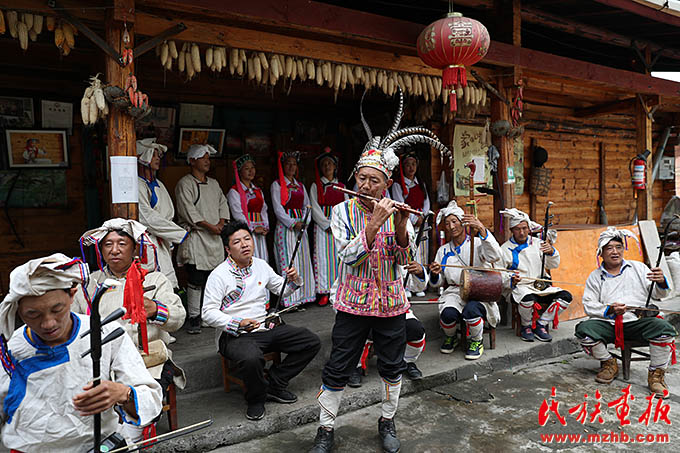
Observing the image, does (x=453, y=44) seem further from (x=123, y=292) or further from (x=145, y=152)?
(x=123, y=292)

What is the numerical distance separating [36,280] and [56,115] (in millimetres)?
4567

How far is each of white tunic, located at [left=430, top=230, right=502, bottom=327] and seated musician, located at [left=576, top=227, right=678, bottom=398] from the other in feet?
2.92

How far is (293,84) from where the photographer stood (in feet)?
22.0

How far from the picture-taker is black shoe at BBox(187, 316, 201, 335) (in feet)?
16.8

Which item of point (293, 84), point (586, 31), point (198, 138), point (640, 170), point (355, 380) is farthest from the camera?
point (640, 170)

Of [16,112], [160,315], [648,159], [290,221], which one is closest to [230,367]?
[160,315]

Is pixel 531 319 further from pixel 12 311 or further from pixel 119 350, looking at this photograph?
pixel 12 311

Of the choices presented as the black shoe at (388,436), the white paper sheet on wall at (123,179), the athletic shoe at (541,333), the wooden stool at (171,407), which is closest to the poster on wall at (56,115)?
the white paper sheet on wall at (123,179)

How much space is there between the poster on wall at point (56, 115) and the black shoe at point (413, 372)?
4712 mm

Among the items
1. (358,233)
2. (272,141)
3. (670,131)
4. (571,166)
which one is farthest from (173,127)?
(670,131)

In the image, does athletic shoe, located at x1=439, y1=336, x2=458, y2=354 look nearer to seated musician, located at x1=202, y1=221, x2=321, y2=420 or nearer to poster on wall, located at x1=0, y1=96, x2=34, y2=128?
seated musician, located at x1=202, y1=221, x2=321, y2=420

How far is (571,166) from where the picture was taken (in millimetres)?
10070

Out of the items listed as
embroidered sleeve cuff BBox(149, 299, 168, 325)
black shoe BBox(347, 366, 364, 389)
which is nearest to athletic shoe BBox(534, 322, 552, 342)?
black shoe BBox(347, 366, 364, 389)

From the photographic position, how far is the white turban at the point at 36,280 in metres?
1.86
